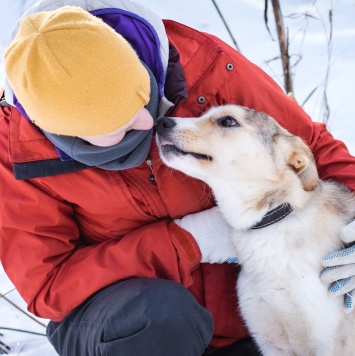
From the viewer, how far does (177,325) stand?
1908 mm

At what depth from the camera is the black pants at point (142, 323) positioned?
6.12 ft

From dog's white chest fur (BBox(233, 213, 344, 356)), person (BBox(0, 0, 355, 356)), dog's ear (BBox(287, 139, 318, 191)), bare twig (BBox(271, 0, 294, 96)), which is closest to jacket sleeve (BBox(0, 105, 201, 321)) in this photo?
person (BBox(0, 0, 355, 356))

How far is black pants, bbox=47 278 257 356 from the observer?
187 centimetres

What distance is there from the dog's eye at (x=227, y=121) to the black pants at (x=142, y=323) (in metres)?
0.68

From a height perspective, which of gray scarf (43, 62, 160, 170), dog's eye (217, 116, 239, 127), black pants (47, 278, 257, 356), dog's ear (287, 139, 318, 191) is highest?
dog's eye (217, 116, 239, 127)

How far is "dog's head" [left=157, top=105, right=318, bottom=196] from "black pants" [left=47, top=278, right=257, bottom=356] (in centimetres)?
50

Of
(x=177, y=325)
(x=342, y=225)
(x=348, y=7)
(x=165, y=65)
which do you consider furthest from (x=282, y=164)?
(x=348, y=7)

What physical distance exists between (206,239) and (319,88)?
220 cm

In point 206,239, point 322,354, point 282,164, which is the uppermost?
point 282,164

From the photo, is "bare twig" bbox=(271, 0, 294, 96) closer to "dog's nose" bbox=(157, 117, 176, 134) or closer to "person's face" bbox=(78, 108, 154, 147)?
"dog's nose" bbox=(157, 117, 176, 134)

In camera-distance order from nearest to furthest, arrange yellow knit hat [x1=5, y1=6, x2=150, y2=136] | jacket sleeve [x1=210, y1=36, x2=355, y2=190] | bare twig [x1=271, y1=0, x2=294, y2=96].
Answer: yellow knit hat [x1=5, y1=6, x2=150, y2=136] < jacket sleeve [x1=210, y1=36, x2=355, y2=190] < bare twig [x1=271, y1=0, x2=294, y2=96]

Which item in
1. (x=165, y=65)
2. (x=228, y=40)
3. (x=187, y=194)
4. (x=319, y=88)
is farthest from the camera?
(x=228, y=40)

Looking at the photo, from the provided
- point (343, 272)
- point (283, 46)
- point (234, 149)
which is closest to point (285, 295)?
point (343, 272)

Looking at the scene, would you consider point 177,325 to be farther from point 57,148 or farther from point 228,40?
point 228,40
